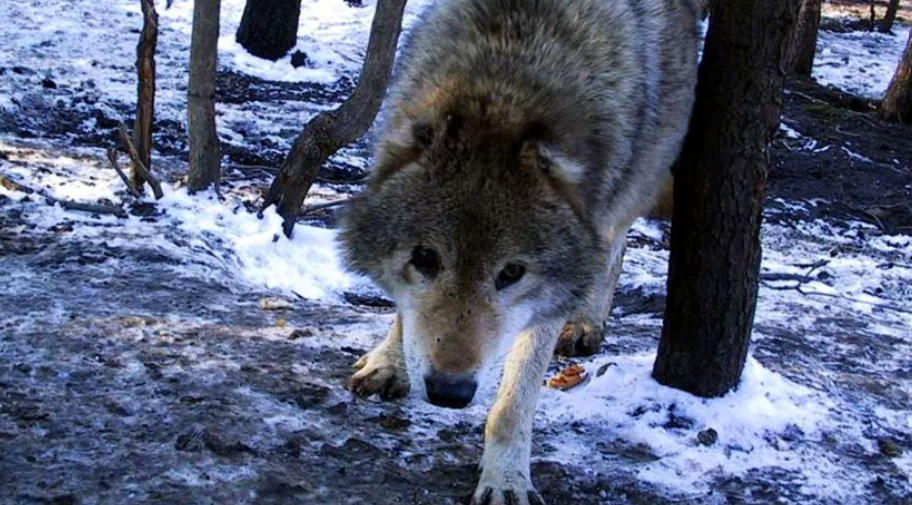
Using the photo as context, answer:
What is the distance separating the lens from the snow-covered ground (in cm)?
365

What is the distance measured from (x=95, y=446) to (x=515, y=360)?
4.57ft

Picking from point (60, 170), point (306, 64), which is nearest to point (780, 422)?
point (60, 170)

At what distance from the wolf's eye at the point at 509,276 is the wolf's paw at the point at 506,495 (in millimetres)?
641

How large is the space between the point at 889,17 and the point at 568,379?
54.9ft

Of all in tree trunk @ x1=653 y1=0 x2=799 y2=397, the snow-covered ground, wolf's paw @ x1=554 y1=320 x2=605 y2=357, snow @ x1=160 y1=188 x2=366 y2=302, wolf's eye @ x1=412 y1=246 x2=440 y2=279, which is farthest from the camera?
snow @ x1=160 y1=188 x2=366 y2=302

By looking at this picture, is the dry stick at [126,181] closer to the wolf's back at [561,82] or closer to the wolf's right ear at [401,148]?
the wolf's back at [561,82]

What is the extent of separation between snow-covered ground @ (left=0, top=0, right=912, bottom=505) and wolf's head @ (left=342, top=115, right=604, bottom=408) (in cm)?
52

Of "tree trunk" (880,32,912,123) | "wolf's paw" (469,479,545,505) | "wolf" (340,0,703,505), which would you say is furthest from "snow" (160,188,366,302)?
"tree trunk" (880,32,912,123)

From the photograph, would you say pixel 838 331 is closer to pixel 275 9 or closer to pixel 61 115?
pixel 61 115

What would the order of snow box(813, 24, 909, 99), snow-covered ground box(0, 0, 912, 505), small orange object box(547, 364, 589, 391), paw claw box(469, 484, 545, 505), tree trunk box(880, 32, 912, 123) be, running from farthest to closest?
snow box(813, 24, 909, 99)
tree trunk box(880, 32, 912, 123)
small orange object box(547, 364, 589, 391)
snow-covered ground box(0, 0, 912, 505)
paw claw box(469, 484, 545, 505)

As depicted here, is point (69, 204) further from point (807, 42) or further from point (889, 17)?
point (889, 17)

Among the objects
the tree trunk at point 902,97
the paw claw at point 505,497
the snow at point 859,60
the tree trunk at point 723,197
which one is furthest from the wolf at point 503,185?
the snow at point 859,60

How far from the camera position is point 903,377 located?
4785 mm

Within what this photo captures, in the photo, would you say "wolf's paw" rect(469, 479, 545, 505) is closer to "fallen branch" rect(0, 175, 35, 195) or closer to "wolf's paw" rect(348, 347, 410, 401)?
"wolf's paw" rect(348, 347, 410, 401)
